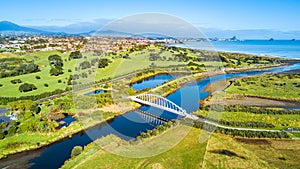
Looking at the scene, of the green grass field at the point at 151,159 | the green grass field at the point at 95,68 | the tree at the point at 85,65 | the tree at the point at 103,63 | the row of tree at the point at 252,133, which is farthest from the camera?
the tree at the point at 103,63

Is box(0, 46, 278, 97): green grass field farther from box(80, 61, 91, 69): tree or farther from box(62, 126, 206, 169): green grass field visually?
box(62, 126, 206, 169): green grass field

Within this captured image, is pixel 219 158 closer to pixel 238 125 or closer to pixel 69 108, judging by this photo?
pixel 238 125

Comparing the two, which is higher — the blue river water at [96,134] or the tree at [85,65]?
the tree at [85,65]

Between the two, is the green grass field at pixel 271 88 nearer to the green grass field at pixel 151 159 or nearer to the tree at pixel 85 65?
the green grass field at pixel 151 159

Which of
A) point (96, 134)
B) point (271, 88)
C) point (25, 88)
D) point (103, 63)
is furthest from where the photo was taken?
point (103, 63)

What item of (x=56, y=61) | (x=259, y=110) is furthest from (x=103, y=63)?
(x=259, y=110)

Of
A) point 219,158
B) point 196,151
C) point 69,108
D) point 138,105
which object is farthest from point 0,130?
point 219,158

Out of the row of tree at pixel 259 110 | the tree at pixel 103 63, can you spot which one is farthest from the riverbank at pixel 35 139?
the tree at pixel 103 63

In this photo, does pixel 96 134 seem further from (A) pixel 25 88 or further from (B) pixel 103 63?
(B) pixel 103 63
